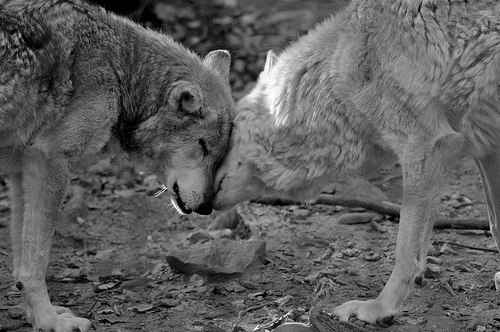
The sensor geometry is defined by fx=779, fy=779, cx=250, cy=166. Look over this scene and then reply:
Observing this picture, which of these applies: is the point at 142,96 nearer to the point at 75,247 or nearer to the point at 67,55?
the point at 67,55

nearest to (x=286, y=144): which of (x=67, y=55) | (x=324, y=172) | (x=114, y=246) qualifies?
(x=324, y=172)

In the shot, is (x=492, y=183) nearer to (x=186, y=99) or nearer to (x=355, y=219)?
(x=355, y=219)

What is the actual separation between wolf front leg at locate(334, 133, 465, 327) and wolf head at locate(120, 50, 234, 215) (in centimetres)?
144

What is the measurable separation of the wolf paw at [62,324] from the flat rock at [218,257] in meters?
1.14

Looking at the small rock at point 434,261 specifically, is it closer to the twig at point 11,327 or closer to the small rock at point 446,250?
the small rock at point 446,250

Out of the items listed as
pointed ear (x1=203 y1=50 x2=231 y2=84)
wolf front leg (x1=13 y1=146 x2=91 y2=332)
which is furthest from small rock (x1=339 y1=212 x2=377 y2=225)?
wolf front leg (x1=13 y1=146 x2=91 y2=332)

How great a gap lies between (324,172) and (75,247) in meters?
2.57

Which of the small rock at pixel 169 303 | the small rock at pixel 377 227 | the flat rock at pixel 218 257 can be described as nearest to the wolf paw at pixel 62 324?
the small rock at pixel 169 303

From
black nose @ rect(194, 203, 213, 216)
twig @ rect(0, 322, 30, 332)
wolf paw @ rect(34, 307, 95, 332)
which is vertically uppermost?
black nose @ rect(194, 203, 213, 216)

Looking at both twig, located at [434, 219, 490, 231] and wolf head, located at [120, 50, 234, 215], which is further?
twig, located at [434, 219, 490, 231]

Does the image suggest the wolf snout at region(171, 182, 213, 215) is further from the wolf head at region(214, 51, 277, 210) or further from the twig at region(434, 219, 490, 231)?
the twig at region(434, 219, 490, 231)

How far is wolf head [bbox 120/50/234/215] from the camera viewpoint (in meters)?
5.78

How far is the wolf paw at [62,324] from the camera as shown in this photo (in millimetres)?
5031

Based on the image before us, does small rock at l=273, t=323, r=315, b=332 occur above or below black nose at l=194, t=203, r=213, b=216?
below
